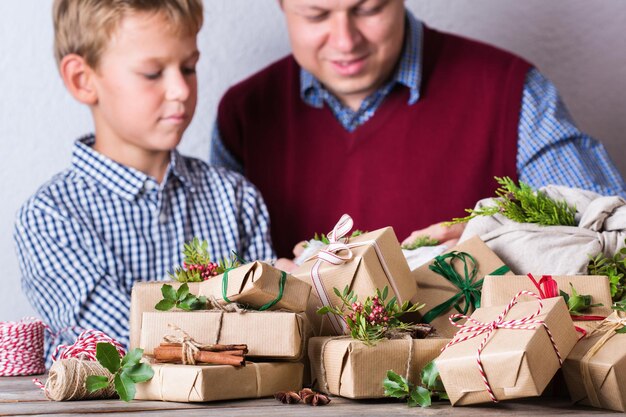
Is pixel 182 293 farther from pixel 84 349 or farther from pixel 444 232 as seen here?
pixel 444 232

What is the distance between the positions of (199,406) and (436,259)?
0.41m

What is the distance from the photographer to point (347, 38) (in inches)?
76.0

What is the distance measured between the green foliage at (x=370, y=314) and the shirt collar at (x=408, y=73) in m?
1.18

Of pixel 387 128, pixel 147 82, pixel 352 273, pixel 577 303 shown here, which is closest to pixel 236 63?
pixel 387 128

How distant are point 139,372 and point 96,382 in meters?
0.05

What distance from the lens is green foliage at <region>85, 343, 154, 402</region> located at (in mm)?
916

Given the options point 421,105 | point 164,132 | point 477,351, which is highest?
point 164,132

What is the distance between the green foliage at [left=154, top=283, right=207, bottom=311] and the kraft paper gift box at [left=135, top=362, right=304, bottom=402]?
4.0 inches

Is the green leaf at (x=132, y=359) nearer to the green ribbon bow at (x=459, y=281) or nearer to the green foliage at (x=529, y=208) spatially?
the green ribbon bow at (x=459, y=281)

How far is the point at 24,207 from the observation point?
1.75m

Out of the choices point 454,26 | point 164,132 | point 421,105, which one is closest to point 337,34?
point 421,105

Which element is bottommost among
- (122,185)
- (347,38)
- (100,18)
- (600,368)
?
(600,368)

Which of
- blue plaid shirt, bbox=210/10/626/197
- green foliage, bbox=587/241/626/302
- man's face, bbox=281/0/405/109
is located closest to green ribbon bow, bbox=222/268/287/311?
green foliage, bbox=587/241/626/302

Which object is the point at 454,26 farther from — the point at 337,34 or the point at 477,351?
the point at 477,351
